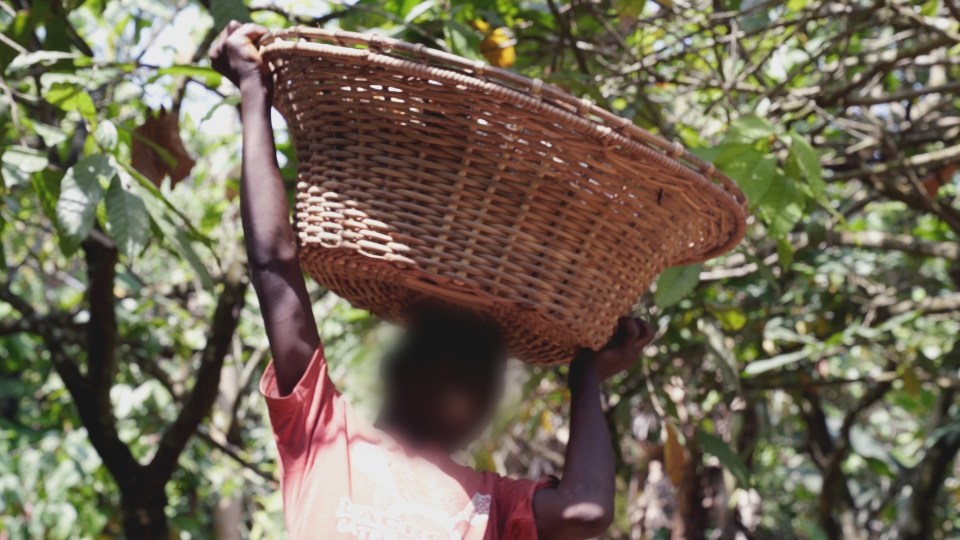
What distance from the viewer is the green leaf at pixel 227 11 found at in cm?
221

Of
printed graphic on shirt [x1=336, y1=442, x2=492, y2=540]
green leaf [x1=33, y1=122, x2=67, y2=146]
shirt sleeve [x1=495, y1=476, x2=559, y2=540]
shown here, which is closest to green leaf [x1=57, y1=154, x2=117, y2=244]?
green leaf [x1=33, y1=122, x2=67, y2=146]

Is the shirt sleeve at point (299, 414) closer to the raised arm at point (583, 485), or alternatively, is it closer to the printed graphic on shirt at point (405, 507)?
the printed graphic on shirt at point (405, 507)

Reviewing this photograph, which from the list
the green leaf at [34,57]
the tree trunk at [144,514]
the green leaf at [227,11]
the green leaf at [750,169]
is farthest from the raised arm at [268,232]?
the tree trunk at [144,514]

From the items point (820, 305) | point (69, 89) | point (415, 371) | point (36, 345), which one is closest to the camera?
point (415, 371)

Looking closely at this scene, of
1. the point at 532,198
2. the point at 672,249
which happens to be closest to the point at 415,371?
the point at 532,198

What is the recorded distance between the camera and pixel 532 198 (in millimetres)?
1605

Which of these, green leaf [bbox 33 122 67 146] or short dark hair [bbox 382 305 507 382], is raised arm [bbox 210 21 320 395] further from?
green leaf [bbox 33 122 67 146]

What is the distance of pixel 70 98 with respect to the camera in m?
2.24

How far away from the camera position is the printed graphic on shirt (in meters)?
1.52

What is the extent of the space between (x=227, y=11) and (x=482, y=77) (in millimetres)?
896

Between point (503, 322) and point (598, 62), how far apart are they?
164cm

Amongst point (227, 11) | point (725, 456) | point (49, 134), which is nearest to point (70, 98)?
point (49, 134)

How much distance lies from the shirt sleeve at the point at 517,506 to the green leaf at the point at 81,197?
0.85 metres

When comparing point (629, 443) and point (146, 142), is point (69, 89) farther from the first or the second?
point (629, 443)
